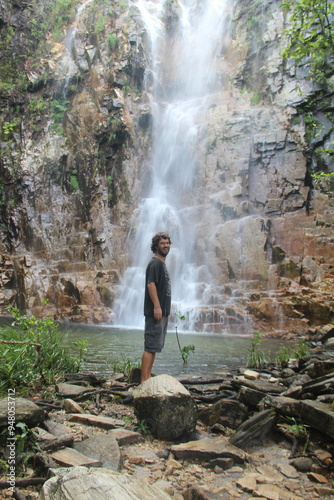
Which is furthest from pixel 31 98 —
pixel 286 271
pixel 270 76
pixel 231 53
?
pixel 286 271

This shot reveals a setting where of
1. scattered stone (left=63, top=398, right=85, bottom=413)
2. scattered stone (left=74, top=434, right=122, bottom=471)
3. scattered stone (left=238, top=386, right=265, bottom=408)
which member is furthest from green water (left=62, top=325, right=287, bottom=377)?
scattered stone (left=74, top=434, right=122, bottom=471)

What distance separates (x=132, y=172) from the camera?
19641 millimetres

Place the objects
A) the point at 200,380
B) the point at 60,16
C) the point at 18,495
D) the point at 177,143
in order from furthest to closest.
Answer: the point at 60,16 → the point at 177,143 → the point at 200,380 → the point at 18,495

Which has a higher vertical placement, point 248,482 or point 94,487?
→ point 94,487

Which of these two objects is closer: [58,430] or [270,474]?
[270,474]

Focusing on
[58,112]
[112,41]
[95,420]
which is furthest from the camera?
[112,41]

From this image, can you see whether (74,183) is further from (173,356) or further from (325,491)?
(325,491)

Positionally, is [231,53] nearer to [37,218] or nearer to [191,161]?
[191,161]

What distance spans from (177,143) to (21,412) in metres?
18.7

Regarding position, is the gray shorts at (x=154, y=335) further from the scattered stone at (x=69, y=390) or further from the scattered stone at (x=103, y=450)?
the scattered stone at (x=103, y=450)

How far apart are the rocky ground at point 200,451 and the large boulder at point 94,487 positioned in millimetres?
31

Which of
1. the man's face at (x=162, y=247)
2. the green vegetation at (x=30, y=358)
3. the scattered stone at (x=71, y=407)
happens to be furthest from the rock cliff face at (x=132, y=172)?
the scattered stone at (x=71, y=407)

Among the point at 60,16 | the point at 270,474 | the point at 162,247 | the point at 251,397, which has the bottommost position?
the point at 270,474

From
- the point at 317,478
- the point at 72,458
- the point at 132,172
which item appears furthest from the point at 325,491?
the point at 132,172
